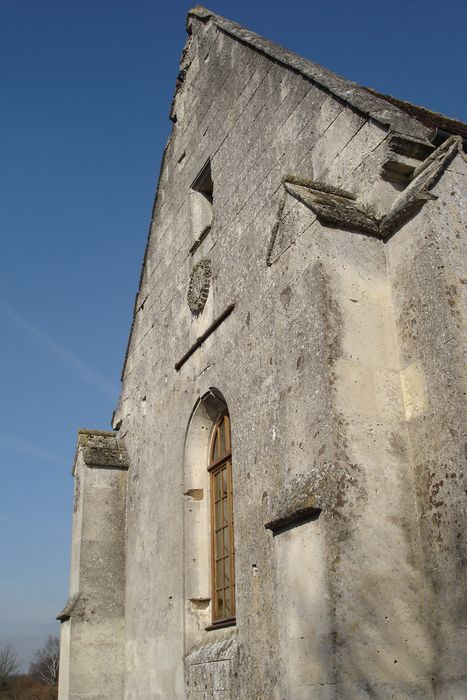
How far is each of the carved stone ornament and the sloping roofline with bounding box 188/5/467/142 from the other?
8.39ft

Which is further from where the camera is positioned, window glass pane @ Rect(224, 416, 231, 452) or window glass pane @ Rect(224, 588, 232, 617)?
window glass pane @ Rect(224, 416, 231, 452)

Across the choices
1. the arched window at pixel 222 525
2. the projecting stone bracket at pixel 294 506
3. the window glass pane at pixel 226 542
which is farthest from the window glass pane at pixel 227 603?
the projecting stone bracket at pixel 294 506

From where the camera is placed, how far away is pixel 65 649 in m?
10.6

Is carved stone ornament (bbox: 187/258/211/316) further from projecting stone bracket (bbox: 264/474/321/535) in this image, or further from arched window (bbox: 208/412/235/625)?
projecting stone bracket (bbox: 264/474/321/535)

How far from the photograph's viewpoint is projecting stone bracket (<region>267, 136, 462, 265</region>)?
227 inches

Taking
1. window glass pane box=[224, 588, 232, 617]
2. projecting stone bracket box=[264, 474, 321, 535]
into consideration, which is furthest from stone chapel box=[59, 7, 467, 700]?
window glass pane box=[224, 588, 232, 617]

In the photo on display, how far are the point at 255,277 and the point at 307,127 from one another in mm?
1589

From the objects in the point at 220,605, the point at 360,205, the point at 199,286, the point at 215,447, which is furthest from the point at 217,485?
the point at 360,205

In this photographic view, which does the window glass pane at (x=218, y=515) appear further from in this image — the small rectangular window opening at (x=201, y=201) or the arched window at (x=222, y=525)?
the small rectangular window opening at (x=201, y=201)

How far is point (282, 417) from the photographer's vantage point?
5.88 metres

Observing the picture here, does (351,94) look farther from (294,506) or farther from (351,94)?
(294,506)

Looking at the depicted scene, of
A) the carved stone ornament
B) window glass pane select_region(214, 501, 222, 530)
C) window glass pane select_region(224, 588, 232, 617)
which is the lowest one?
window glass pane select_region(224, 588, 232, 617)

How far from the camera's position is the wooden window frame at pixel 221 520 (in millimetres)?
8195

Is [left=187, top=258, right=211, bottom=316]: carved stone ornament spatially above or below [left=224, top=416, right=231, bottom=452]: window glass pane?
above
